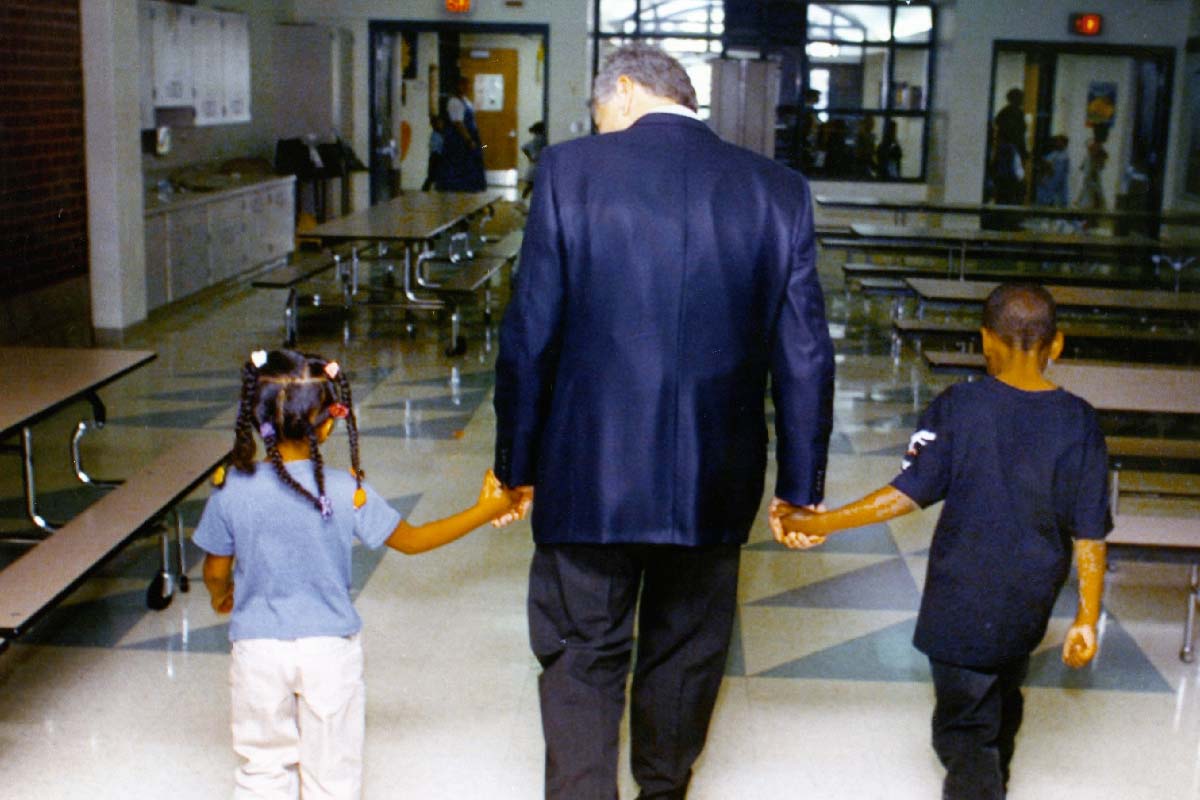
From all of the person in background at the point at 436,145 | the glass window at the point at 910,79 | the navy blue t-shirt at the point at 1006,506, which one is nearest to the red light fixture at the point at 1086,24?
the glass window at the point at 910,79

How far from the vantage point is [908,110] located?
17.1 meters

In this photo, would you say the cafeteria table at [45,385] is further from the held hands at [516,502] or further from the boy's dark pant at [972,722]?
the boy's dark pant at [972,722]

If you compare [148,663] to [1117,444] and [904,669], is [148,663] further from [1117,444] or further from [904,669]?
[1117,444]

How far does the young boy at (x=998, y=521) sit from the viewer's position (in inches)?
105

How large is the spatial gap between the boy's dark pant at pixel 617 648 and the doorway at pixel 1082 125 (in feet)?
46.3

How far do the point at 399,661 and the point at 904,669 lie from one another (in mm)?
1324

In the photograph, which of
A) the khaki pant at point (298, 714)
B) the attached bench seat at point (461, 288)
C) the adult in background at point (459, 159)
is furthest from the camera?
the adult in background at point (459, 159)

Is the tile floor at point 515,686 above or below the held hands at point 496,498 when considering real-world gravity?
below

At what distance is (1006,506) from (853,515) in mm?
291

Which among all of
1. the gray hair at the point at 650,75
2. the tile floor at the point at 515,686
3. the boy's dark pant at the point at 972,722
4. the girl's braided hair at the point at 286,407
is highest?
the gray hair at the point at 650,75

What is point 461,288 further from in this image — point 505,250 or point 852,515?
point 852,515

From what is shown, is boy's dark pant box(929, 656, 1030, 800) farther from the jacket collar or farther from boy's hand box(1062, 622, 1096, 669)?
the jacket collar

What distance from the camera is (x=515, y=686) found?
368cm

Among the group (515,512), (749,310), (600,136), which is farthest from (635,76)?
(515,512)
